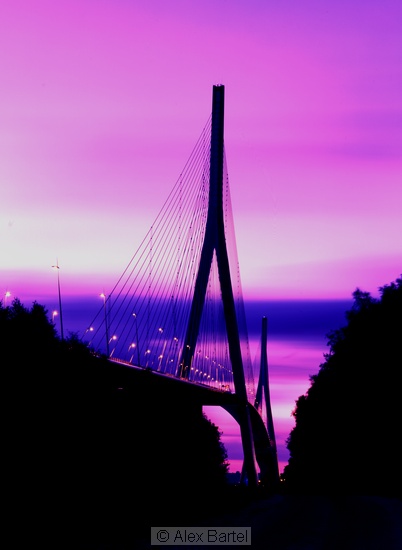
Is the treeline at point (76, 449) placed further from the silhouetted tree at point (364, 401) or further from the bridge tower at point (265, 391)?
the bridge tower at point (265, 391)

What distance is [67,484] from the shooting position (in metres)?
35.8

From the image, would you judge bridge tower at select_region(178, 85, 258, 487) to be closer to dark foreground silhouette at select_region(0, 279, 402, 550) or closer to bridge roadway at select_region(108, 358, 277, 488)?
bridge roadway at select_region(108, 358, 277, 488)

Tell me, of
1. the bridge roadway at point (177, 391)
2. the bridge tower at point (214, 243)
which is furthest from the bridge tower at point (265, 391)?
the bridge tower at point (214, 243)

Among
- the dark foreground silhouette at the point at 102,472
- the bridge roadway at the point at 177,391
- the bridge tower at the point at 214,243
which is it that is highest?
the bridge tower at the point at 214,243

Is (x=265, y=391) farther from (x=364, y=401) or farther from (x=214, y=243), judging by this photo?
(x=214, y=243)

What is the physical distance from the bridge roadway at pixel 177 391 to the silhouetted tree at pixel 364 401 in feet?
23.2

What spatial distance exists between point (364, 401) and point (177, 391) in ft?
48.1

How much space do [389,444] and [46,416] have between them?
49.8 m

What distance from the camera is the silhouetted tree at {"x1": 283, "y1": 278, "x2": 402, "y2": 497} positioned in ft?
274

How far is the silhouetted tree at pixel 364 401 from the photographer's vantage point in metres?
83.4

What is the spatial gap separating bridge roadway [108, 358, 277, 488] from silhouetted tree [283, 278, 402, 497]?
7.06 metres

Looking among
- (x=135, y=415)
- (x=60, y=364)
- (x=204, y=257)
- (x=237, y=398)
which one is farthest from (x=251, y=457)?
(x=60, y=364)

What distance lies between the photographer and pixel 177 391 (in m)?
80.4

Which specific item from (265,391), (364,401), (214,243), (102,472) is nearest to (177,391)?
(214,243)
